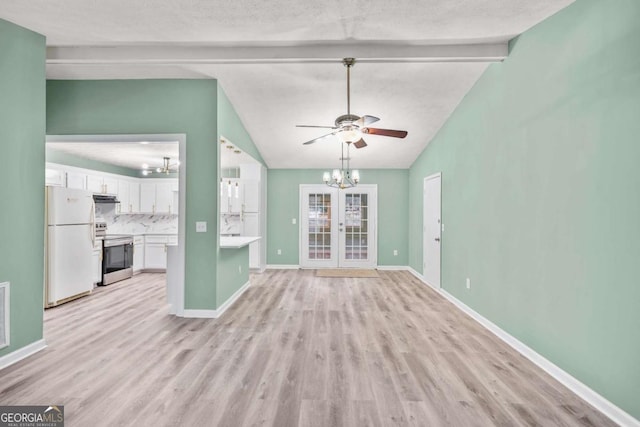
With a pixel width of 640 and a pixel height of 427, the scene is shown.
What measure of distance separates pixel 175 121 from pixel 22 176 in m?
1.60

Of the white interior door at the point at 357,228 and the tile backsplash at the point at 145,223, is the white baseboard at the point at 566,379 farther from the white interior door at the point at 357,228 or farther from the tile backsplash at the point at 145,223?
the tile backsplash at the point at 145,223

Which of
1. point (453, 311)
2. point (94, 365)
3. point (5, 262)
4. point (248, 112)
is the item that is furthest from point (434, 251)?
point (5, 262)

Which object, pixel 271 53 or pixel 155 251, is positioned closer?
pixel 271 53

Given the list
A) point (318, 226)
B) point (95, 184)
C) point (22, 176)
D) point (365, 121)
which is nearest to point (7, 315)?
point (22, 176)

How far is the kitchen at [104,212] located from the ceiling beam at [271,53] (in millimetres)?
950

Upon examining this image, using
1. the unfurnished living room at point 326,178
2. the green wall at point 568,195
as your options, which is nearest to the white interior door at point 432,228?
the unfurnished living room at point 326,178

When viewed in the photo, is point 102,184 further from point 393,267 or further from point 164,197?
point 393,267

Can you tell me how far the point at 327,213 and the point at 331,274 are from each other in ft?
5.02

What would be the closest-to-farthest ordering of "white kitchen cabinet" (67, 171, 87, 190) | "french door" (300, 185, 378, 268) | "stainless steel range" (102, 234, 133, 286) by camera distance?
"white kitchen cabinet" (67, 171, 87, 190) < "stainless steel range" (102, 234, 133, 286) < "french door" (300, 185, 378, 268)

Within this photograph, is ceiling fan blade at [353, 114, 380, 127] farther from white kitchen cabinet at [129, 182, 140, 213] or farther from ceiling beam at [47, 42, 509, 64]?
white kitchen cabinet at [129, 182, 140, 213]

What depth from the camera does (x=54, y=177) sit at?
193 inches

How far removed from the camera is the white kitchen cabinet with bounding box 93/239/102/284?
518 cm

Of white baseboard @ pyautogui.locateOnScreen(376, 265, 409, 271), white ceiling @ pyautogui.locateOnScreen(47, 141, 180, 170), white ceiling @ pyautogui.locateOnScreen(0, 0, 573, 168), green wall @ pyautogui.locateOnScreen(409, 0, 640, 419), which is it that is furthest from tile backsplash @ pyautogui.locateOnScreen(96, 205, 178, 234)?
green wall @ pyautogui.locateOnScreen(409, 0, 640, 419)

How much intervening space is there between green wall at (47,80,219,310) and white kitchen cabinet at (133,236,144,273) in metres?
3.11
